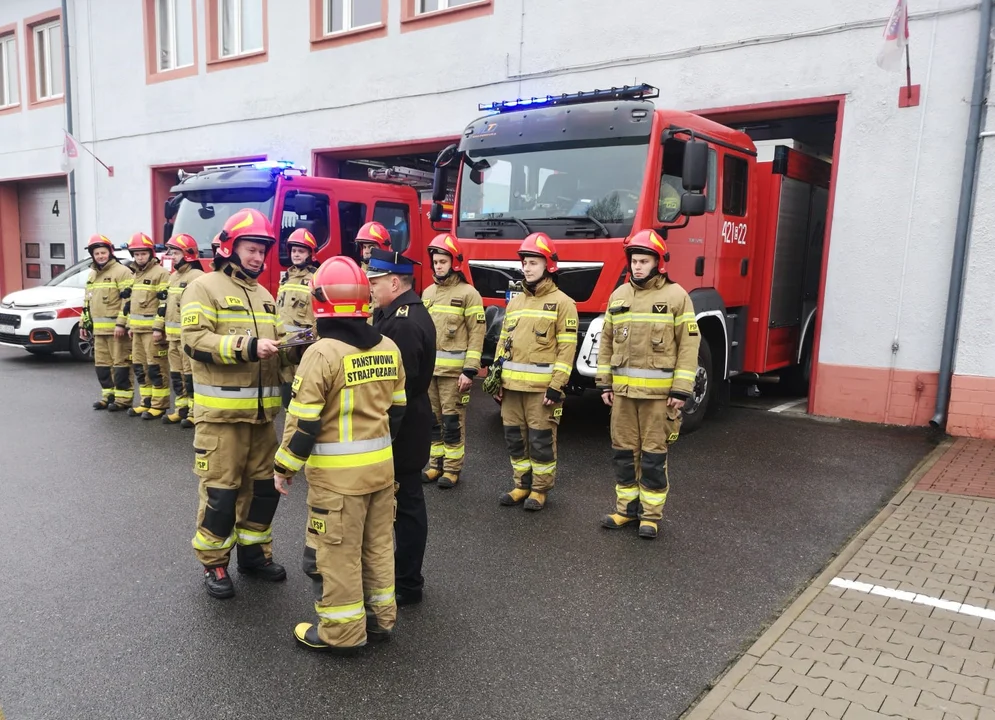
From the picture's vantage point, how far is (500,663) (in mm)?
3420

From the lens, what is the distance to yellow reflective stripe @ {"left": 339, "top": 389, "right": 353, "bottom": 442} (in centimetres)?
Result: 334

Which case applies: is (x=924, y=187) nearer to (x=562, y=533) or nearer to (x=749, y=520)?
(x=749, y=520)

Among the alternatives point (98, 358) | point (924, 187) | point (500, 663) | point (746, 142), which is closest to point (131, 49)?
point (98, 358)

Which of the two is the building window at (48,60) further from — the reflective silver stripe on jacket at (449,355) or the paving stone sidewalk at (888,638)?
the paving stone sidewalk at (888,638)

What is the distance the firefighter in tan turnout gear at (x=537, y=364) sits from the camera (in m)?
5.46

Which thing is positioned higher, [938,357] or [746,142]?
[746,142]

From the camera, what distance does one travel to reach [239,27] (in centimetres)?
1492

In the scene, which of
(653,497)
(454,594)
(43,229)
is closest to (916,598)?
(653,497)

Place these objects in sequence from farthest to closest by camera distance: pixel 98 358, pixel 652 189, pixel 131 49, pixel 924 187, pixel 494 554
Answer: pixel 131 49 < pixel 98 358 < pixel 924 187 < pixel 652 189 < pixel 494 554

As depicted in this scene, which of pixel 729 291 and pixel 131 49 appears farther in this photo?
pixel 131 49

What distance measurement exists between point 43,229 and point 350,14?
37.5 feet

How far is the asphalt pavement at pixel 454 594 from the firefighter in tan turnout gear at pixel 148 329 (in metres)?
1.43

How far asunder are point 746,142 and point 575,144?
2.23m

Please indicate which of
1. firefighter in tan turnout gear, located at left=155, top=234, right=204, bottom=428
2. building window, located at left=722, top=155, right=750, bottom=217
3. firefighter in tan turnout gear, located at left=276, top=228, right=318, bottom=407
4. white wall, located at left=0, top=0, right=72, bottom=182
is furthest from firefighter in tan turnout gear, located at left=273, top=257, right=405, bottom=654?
white wall, located at left=0, top=0, right=72, bottom=182
